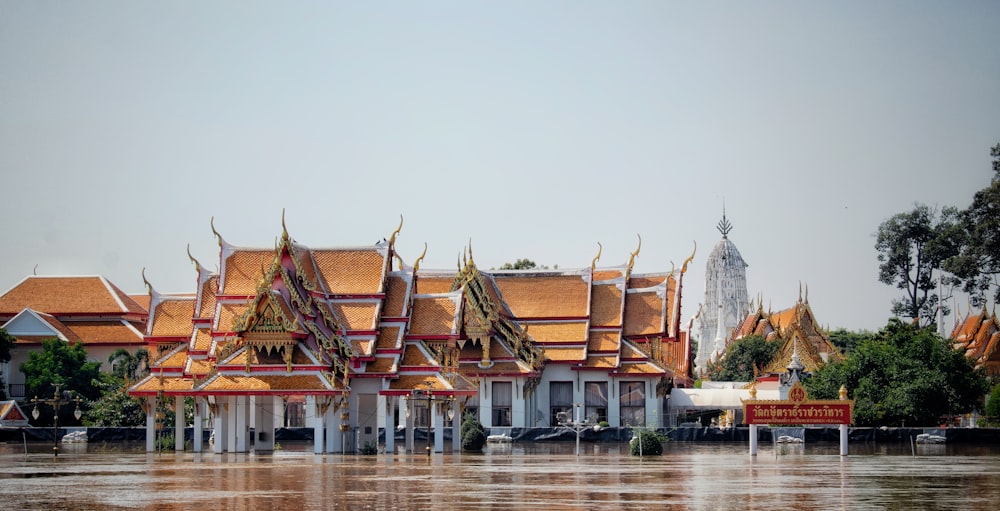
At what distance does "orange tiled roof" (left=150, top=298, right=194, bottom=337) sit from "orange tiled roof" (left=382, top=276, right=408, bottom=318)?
9.20 meters

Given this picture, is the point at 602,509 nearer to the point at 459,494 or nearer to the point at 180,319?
the point at 459,494

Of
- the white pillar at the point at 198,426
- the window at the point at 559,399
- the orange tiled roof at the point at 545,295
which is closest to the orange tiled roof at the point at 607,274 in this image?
the orange tiled roof at the point at 545,295

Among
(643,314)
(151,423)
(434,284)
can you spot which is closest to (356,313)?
(151,423)

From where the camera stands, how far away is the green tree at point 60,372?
76.1 meters

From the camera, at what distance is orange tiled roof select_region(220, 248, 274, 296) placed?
5259cm

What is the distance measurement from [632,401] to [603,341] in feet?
11.1

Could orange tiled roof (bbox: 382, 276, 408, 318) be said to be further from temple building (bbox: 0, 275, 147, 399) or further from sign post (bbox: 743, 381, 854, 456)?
temple building (bbox: 0, 275, 147, 399)

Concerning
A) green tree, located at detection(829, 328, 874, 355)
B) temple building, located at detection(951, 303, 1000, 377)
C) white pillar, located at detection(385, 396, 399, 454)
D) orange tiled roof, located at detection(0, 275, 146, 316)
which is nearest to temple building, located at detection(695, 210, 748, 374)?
green tree, located at detection(829, 328, 874, 355)

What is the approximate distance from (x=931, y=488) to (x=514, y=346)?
129 feet

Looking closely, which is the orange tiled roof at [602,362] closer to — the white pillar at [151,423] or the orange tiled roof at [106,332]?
the white pillar at [151,423]

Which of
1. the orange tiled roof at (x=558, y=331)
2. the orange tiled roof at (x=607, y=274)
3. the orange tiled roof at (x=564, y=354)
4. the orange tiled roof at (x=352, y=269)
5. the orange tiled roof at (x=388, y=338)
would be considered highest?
the orange tiled roof at (x=607, y=274)

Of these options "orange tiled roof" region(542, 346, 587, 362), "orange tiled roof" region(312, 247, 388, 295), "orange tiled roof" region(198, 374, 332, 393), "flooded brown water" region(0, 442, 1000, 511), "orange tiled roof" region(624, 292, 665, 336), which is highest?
"orange tiled roof" region(312, 247, 388, 295)

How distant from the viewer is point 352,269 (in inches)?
2122

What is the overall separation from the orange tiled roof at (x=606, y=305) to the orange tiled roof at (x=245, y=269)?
21742 mm
